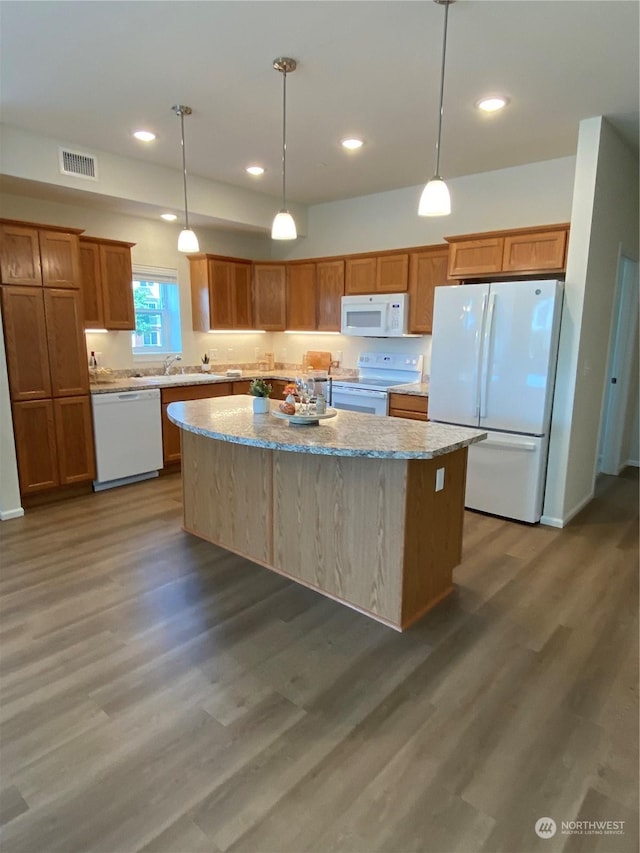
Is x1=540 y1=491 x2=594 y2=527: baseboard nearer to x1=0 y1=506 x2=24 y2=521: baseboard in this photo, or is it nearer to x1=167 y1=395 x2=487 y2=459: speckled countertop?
x1=167 y1=395 x2=487 y2=459: speckled countertop

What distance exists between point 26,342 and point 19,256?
2.16 feet

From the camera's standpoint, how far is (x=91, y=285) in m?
4.57

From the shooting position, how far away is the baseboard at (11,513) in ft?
12.9

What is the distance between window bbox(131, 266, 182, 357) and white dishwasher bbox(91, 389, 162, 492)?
929 mm

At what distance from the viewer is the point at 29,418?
402cm

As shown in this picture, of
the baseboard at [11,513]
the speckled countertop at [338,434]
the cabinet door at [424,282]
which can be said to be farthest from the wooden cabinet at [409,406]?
the baseboard at [11,513]

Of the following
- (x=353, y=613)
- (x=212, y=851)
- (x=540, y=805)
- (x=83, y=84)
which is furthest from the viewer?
(x=83, y=84)

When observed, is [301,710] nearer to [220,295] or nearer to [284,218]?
[284,218]

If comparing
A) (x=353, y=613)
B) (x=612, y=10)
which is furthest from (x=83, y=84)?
(x=353, y=613)

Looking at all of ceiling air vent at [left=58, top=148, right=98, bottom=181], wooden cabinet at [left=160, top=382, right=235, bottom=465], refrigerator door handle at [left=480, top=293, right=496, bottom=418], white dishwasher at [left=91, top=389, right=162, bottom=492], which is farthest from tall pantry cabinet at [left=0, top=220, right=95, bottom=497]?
refrigerator door handle at [left=480, top=293, right=496, bottom=418]

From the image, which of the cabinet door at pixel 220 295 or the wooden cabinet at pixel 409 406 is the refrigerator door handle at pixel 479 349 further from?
the cabinet door at pixel 220 295

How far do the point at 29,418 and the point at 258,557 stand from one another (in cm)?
233

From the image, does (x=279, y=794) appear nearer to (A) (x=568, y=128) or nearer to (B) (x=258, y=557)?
(B) (x=258, y=557)

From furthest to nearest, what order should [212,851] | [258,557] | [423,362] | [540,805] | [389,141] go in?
[423,362], [389,141], [258,557], [540,805], [212,851]
